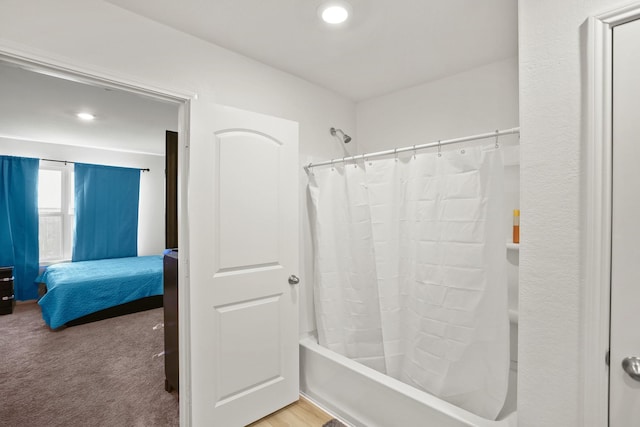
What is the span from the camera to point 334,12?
5.37 ft

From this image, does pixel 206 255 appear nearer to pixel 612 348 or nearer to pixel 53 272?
pixel 612 348

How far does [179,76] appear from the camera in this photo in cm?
180

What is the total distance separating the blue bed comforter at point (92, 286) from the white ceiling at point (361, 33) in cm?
346

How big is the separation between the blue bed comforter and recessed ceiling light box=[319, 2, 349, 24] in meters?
4.02

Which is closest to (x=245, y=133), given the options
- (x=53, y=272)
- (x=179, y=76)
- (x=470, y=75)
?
(x=179, y=76)

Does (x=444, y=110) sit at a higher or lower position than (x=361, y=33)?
lower

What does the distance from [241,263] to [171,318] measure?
78cm

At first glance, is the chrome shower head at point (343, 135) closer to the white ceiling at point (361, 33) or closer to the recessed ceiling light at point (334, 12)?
the white ceiling at point (361, 33)

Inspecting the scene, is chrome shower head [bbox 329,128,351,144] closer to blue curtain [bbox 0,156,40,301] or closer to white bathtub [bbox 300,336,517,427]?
white bathtub [bbox 300,336,517,427]

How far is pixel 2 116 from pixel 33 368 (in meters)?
2.79

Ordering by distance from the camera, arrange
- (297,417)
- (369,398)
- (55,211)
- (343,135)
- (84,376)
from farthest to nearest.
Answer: (55,211) → (343,135) → (84,376) → (297,417) → (369,398)

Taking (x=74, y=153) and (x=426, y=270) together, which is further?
(x=74, y=153)

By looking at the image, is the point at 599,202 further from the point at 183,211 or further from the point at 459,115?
the point at 183,211

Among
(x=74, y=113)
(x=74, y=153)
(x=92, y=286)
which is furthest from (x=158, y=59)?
(x=74, y=153)
